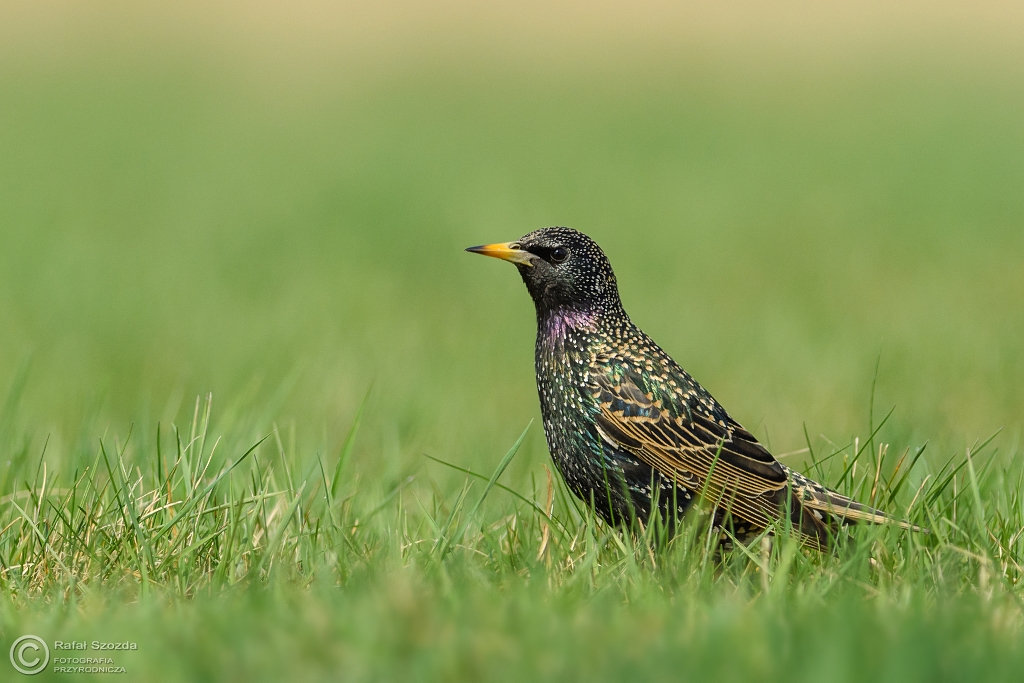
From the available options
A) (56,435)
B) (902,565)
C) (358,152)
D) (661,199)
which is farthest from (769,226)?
(902,565)

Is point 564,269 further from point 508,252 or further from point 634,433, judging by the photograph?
point 634,433

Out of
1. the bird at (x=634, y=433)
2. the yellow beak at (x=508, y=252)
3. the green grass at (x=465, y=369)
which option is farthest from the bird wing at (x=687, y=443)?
the yellow beak at (x=508, y=252)

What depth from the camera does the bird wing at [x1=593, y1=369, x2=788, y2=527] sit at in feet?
16.9

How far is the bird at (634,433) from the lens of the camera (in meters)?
5.11

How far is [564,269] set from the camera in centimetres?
567

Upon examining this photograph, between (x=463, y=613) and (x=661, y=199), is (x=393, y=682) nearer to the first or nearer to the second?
(x=463, y=613)

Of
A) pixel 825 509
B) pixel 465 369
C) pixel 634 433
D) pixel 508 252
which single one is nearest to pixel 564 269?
pixel 508 252

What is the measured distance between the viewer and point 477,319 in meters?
11.1

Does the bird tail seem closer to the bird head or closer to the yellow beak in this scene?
the bird head

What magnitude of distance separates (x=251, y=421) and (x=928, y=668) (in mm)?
3777

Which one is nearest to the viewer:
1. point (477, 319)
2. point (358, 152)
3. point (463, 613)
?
point (463, 613)

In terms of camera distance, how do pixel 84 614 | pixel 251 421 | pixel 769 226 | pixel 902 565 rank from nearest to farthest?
pixel 84 614 → pixel 902 565 → pixel 251 421 → pixel 769 226

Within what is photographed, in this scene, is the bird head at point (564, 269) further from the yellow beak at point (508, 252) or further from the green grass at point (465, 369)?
the green grass at point (465, 369)

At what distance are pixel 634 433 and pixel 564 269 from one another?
80cm
